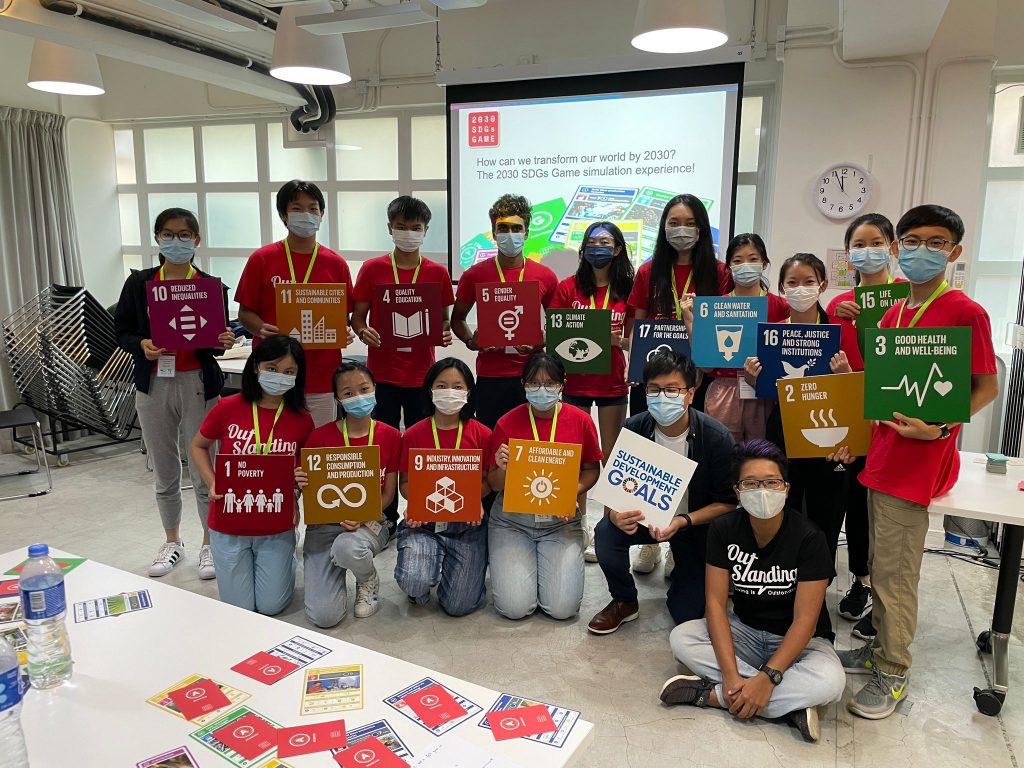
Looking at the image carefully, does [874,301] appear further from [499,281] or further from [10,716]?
[10,716]

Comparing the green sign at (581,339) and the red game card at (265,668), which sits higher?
the green sign at (581,339)

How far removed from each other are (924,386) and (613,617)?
1.60 m

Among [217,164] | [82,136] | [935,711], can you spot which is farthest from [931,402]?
[82,136]

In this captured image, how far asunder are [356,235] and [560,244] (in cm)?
253

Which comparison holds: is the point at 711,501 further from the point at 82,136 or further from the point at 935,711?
the point at 82,136

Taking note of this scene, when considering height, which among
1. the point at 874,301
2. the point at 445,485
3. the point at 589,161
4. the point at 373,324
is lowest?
the point at 445,485

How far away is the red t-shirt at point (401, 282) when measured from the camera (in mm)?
3646

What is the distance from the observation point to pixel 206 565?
12.1 feet

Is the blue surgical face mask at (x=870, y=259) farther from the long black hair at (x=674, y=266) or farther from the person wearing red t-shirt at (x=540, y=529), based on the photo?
the person wearing red t-shirt at (x=540, y=529)

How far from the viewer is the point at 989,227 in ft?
17.3

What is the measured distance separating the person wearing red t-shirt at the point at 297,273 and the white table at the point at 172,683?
62.8 inches

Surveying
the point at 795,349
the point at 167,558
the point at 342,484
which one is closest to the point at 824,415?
the point at 795,349

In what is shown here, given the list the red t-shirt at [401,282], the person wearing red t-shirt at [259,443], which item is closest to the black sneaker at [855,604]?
the red t-shirt at [401,282]

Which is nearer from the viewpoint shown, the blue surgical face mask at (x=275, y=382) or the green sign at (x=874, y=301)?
the green sign at (x=874, y=301)
